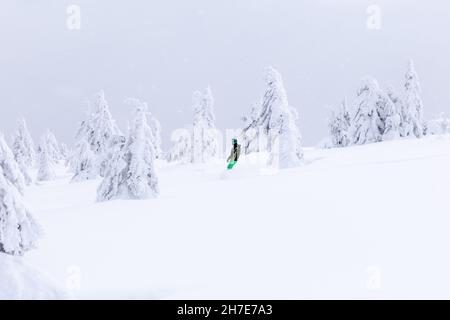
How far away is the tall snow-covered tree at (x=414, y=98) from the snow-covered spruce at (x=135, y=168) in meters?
27.6

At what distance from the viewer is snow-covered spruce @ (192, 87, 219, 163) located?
48531 mm

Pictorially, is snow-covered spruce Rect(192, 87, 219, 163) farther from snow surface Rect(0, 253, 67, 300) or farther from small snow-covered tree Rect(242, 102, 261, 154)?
snow surface Rect(0, 253, 67, 300)

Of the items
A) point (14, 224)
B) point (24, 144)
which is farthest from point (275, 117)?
point (24, 144)

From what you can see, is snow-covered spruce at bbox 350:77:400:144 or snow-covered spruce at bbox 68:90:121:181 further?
snow-covered spruce at bbox 68:90:121:181

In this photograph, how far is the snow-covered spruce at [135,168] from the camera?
15867 millimetres

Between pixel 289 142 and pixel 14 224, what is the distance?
66.2ft

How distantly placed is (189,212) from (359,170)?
6.33m

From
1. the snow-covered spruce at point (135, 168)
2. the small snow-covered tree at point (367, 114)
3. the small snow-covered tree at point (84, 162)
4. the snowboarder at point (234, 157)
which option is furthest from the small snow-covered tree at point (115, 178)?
the small snow-covered tree at point (367, 114)

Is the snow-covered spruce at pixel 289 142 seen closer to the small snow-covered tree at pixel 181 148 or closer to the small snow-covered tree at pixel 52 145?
the small snow-covered tree at pixel 181 148

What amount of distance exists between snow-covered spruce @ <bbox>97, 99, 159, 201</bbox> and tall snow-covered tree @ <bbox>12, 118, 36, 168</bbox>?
164 feet

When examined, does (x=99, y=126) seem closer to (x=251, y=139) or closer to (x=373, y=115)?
(x=251, y=139)

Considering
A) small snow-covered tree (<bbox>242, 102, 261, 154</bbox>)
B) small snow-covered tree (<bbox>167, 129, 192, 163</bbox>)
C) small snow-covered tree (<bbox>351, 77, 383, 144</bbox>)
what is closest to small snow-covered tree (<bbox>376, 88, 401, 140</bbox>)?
small snow-covered tree (<bbox>351, 77, 383, 144</bbox>)
